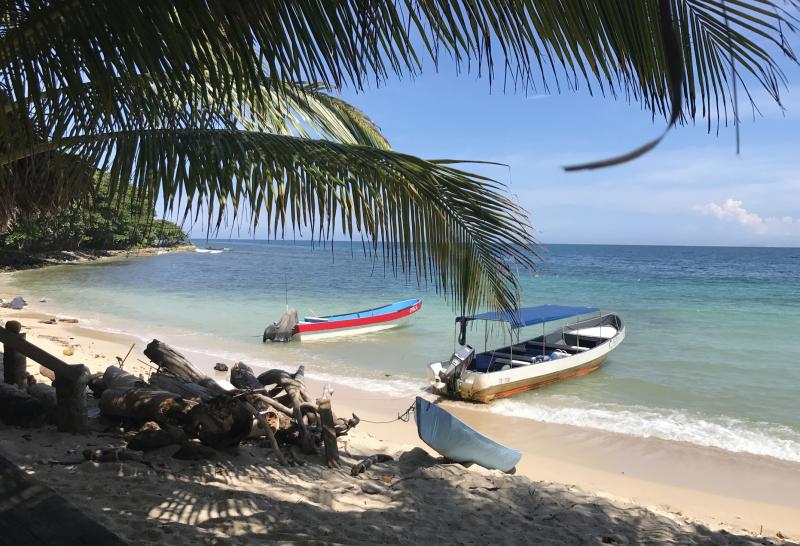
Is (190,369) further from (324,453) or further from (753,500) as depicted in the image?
(753,500)

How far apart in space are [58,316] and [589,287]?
33.8m

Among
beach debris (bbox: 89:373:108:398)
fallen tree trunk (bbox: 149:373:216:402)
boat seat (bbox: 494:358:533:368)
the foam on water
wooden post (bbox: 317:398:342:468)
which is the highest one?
fallen tree trunk (bbox: 149:373:216:402)

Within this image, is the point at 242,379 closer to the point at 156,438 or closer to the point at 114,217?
the point at 156,438

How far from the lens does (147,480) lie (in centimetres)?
432

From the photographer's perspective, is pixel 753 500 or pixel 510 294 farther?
pixel 753 500

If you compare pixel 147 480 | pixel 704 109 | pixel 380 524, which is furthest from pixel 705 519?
pixel 704 109

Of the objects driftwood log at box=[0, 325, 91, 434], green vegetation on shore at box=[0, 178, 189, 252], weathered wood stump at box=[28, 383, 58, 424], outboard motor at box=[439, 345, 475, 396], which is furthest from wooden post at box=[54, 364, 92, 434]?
outboard motor at box=[439, 345, 475, 396]

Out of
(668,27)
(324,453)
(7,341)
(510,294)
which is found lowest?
(324,453)

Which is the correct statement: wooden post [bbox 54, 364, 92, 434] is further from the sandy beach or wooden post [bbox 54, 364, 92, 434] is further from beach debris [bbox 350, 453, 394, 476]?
beach debris [bbox 350, 453, 394, 476]

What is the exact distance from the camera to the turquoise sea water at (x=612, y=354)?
10.4 m

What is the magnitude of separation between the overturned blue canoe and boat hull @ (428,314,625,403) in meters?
4.34

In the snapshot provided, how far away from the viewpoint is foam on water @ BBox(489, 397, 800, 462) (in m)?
9.12

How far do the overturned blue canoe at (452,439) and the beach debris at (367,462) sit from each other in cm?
47

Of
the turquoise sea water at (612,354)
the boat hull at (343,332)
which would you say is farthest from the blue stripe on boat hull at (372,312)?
the turquoise sea water at (612,354)
